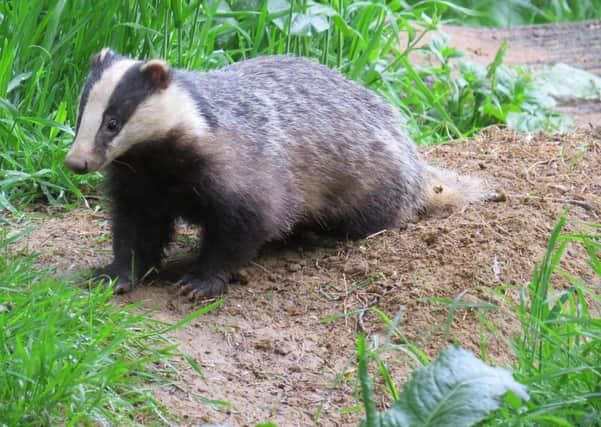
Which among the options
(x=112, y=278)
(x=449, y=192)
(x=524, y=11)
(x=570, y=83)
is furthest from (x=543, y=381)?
(x=524, y=11)

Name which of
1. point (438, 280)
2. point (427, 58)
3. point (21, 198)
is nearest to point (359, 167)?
point (438, 280)

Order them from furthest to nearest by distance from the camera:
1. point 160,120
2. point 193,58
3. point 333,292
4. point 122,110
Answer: point 193,58 < point 333,292 < point 160,120 < point 122,110

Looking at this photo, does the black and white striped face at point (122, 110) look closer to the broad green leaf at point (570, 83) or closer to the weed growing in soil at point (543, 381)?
the weed growing in soil at point (543, 381)

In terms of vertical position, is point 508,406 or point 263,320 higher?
point 508,406

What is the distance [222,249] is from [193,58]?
1.70m

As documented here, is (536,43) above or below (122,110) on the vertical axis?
below

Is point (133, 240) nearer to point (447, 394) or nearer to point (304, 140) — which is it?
point (304, 140)

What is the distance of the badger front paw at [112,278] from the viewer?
3988 millimetres

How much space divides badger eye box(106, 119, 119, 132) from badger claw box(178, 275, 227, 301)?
2.49 feet

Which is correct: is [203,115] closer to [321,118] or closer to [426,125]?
[321,118]

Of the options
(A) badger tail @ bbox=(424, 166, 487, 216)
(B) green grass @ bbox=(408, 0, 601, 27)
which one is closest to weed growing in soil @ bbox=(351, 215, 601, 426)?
(A) badger tail @ bbox=(424, 166, 487, 216)

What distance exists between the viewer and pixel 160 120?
383 cm

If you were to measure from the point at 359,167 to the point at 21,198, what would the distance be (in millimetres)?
1717

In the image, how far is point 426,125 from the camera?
22.1ft
